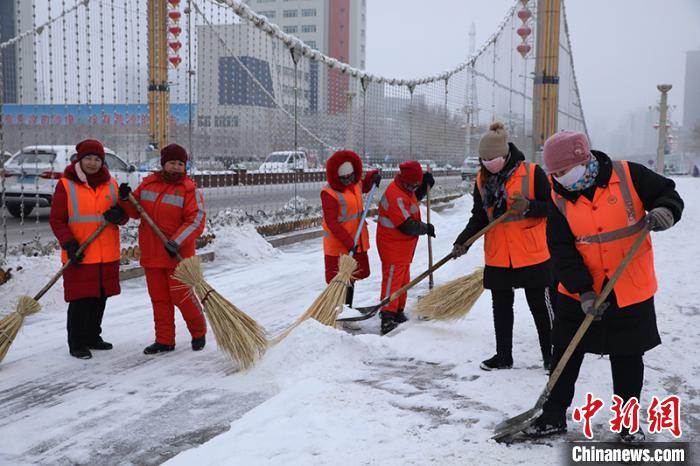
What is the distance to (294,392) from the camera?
391cm

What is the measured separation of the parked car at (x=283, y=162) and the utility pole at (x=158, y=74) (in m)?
2.03

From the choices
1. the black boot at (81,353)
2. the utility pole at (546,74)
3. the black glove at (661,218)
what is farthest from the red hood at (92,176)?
the utility pole at (546,74)

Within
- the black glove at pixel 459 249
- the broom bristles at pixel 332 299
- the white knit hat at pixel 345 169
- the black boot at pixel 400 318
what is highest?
the white knit hat at pixel 345 169

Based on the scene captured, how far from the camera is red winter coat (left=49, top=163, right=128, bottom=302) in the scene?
4895 mm

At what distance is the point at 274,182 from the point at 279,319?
5590mm

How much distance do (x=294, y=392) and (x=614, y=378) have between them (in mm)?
1676

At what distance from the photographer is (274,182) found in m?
11.5

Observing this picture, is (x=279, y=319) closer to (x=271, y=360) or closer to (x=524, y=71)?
(x=271, y=360)

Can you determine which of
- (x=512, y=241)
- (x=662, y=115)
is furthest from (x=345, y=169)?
(x=662, y=115)

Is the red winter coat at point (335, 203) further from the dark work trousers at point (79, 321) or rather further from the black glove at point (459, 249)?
the dark work trousers at point (79, 321)

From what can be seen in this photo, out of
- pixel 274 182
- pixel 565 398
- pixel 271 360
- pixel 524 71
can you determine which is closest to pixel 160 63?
pixel 274 182

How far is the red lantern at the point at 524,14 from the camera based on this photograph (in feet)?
50.1

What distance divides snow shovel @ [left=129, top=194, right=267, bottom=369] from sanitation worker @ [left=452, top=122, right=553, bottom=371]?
1522 millimetres

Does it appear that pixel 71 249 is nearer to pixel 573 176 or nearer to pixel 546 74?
pixel 573 176
